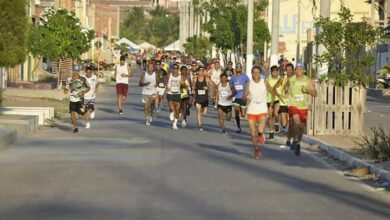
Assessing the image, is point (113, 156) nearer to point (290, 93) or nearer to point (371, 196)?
point (290, 93)

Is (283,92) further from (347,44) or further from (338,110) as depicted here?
(347,44)

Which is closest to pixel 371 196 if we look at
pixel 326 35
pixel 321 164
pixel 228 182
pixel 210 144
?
pixel 228 182

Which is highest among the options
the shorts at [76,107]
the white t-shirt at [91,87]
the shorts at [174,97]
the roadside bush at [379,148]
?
the white t-shirt at [91,87]

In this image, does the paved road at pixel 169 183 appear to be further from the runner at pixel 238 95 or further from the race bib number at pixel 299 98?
the runner at pixel 238 95

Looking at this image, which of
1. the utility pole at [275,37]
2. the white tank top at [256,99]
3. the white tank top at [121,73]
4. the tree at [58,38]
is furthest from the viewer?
the tree at [58,38]

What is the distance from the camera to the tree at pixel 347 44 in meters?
21.6

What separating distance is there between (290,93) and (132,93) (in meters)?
28.4

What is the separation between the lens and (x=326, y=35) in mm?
21656

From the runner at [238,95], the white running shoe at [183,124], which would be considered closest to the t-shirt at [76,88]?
the white running shoe at [183,124]

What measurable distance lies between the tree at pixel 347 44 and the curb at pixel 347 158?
1.76 m

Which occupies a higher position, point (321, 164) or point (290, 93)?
point (290, 93)

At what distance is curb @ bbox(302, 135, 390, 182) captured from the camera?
48.1 ft

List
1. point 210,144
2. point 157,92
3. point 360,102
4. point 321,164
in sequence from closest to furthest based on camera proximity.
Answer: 1. point 321,164
2. point 210,144
3. point 360,102
4. point 157,92

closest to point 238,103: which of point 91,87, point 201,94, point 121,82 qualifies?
point 201,94
